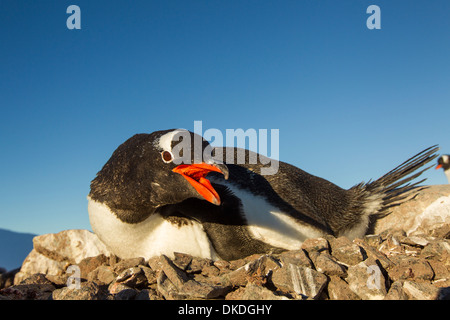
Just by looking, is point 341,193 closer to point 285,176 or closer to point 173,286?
point 285,176

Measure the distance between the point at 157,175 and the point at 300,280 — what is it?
5.23 ft

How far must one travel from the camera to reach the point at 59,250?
5.09m

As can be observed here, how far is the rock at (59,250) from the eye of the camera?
504 centimetres

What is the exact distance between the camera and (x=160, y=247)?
3.74m

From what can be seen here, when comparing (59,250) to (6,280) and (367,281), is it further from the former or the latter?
(367,281)

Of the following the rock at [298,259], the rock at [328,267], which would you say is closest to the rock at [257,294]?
the rock at [298,259]

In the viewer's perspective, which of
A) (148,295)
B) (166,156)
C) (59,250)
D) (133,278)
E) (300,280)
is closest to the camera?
(300,280)

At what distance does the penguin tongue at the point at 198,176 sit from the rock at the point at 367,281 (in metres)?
1.24

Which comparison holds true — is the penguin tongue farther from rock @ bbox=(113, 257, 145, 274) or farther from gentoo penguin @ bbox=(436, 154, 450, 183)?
gentoo penguin @ bbox=(436, 154, 450, 183)

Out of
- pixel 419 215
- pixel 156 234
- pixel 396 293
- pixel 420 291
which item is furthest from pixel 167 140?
pixel 419 215

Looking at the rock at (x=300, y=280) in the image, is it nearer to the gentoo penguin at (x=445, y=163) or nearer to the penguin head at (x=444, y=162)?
the gentoo penguin at (x=445, y=163)

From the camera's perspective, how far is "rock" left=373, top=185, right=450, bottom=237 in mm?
5047
